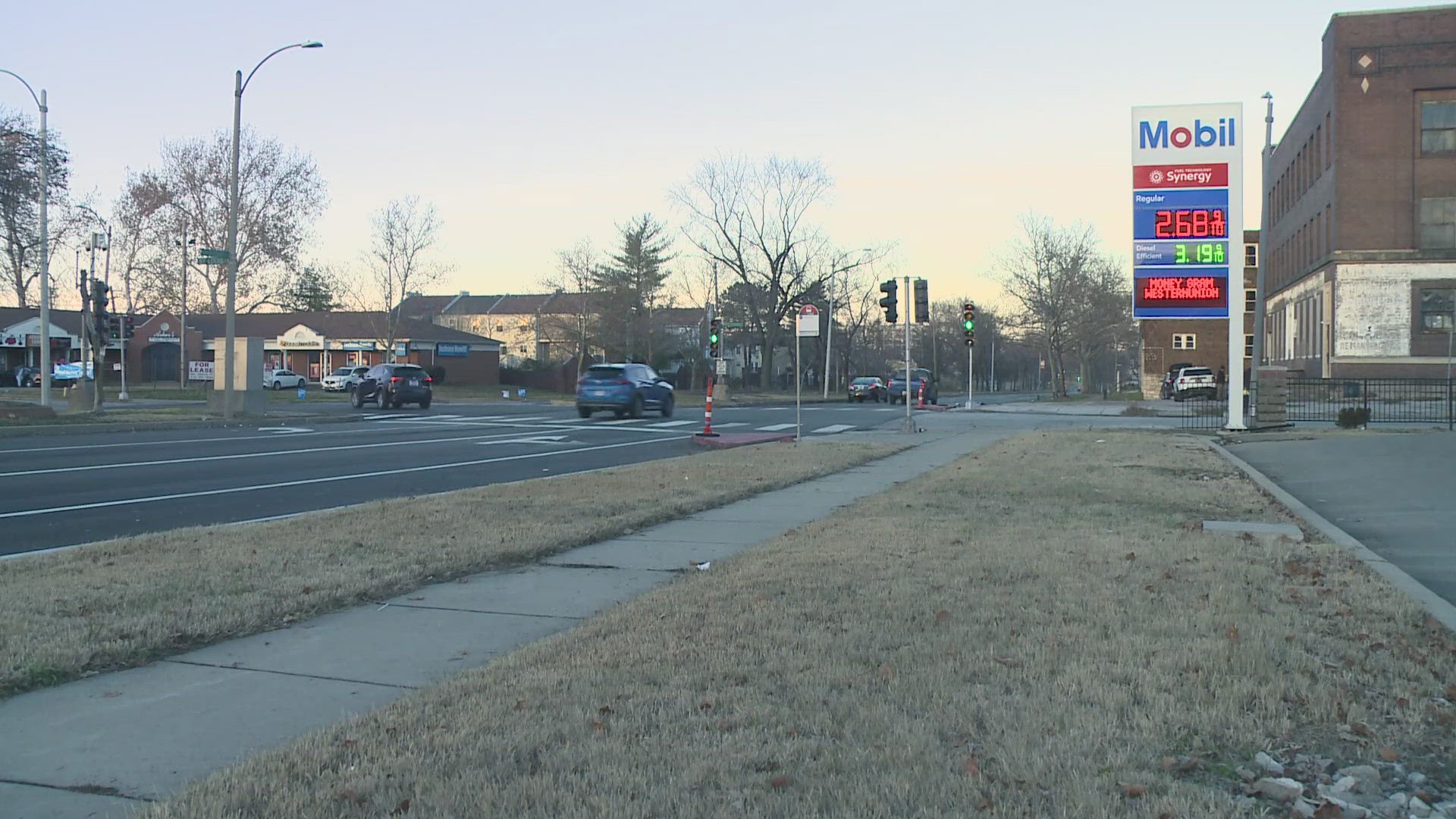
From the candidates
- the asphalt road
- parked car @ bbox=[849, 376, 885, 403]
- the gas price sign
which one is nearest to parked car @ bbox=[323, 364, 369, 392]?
parked car @ bbox=[849, 376, 885, 403]

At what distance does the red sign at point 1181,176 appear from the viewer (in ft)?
88.7

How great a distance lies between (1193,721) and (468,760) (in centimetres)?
284

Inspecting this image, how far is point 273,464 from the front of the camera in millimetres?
17938

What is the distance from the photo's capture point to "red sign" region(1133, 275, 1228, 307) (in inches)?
1088

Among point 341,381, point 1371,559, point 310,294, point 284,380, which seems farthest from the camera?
point 310,294

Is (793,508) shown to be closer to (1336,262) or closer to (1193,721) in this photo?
(1193,721)

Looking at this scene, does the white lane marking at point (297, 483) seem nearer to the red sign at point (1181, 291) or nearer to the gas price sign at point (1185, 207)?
the red sign at point (1181, 291)

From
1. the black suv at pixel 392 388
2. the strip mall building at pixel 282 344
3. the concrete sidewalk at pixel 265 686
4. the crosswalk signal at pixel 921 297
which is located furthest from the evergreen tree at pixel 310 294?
the concrete sidewalk at pixel 265 686

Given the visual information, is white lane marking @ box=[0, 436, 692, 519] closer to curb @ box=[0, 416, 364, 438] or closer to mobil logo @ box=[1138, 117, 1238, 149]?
curb @ box=[0, 416, 364, 438]

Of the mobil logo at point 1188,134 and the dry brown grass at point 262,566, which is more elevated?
the mobil logo at point 1188,134

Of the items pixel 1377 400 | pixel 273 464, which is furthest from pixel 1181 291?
pixel 273 464

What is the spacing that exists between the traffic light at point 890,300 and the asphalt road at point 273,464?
338cm

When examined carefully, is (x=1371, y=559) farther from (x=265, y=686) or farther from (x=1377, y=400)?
(x=1377, y=400)

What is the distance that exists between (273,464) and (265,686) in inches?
527
